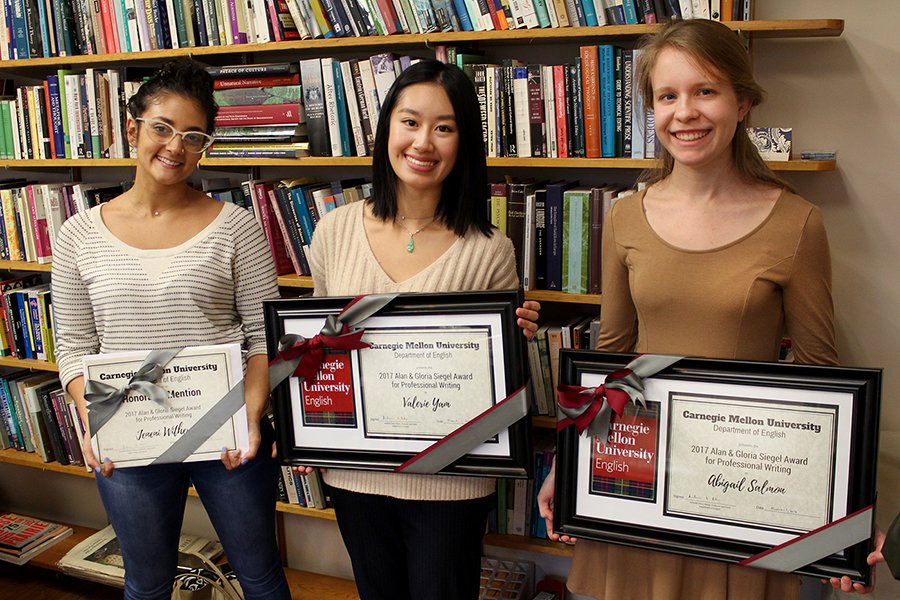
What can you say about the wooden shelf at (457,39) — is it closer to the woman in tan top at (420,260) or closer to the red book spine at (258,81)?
the red book spine at (258,81)

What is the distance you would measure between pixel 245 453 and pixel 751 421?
970mm

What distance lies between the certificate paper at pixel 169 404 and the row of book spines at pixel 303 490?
0.97m

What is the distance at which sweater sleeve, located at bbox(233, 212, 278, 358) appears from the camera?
4.94ft

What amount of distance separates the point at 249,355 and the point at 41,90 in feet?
5.29

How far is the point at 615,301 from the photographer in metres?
1.27

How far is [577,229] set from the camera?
189 cm

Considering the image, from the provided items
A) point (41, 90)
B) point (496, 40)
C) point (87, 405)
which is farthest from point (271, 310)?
point (41, 90)

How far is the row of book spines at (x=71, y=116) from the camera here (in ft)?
7.80

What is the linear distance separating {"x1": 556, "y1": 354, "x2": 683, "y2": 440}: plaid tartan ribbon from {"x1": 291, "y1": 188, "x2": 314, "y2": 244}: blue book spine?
4.14 ft

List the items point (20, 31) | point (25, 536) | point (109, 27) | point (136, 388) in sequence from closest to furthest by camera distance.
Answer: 1. point (136, 388)
2. point (109, 27)
3. point (20, 31)
4. point (25, 536)

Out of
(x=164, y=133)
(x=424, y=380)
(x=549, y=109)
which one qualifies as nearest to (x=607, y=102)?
(x=549, y=109)

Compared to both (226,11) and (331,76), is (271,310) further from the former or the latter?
(226,11)

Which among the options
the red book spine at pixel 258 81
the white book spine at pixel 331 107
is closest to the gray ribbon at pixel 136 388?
the white book spine at pixel 331 107

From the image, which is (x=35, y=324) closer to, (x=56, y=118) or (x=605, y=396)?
(x=56, y=118)
